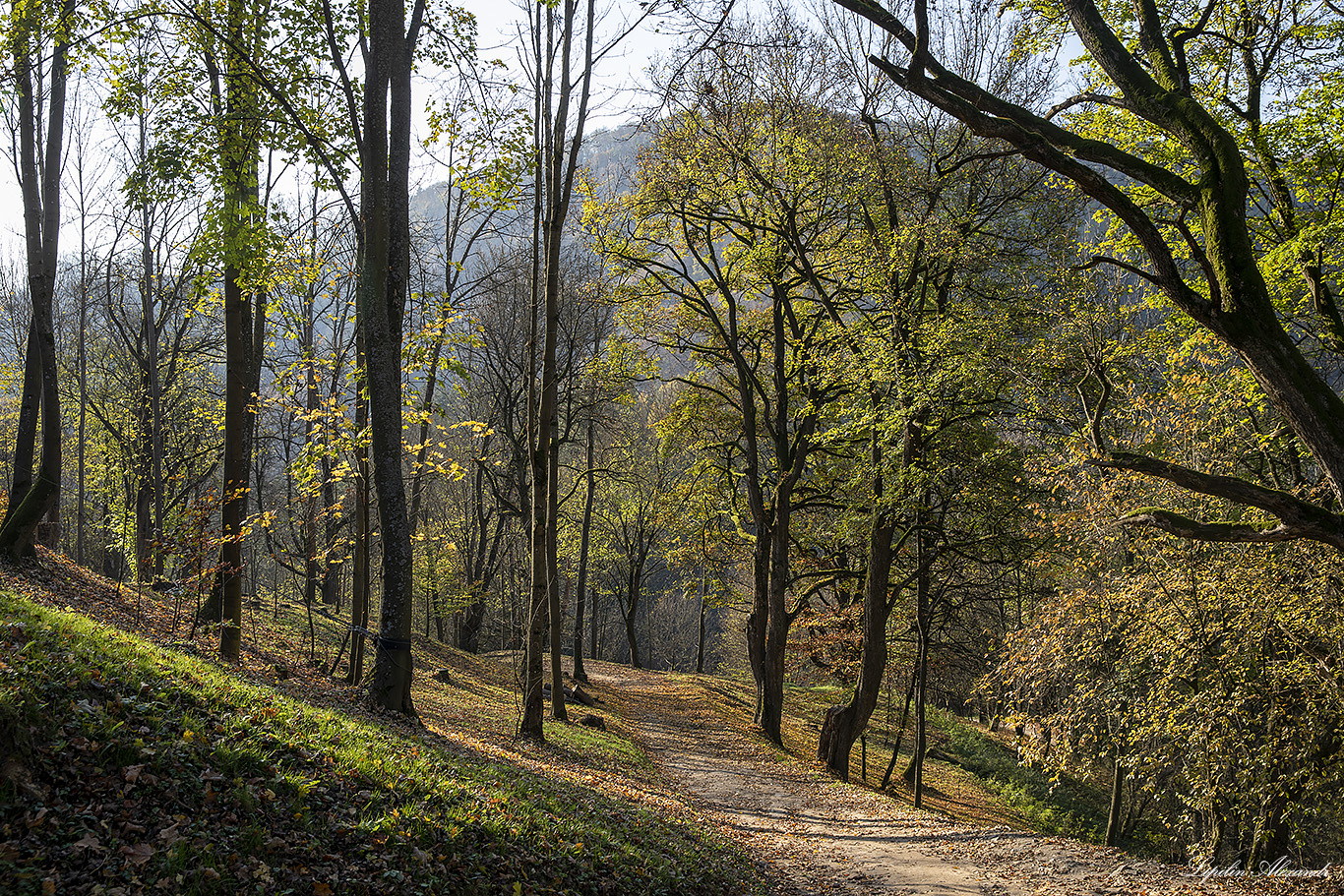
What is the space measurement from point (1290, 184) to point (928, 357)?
18.4 feet

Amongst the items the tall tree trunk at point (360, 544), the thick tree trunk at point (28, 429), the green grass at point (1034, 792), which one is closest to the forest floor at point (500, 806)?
the tall tree trunk at point (360, 544)

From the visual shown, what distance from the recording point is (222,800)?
3.93 m

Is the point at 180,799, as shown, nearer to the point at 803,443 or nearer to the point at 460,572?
the point at 803,443

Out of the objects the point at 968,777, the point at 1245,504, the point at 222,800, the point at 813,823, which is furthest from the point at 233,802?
the point at 968,777

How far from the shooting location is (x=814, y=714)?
95.2 feet

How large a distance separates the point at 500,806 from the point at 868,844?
6.33 metres

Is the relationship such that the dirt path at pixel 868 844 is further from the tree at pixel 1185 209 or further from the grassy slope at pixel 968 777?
the tree at pixel 1185 209

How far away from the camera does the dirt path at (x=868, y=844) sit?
8258 mm

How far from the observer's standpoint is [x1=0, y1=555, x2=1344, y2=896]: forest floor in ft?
11.9

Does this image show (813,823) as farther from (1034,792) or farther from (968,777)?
(968,777)

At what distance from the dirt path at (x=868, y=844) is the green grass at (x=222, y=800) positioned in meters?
3.28

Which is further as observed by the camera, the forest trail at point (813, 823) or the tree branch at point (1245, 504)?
the forest trail at point (813, 823)

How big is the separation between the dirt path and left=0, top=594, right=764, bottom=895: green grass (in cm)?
328

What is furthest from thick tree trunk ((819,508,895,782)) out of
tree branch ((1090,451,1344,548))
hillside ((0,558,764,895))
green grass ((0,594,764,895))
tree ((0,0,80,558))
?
tree ((0,0,80,558))
